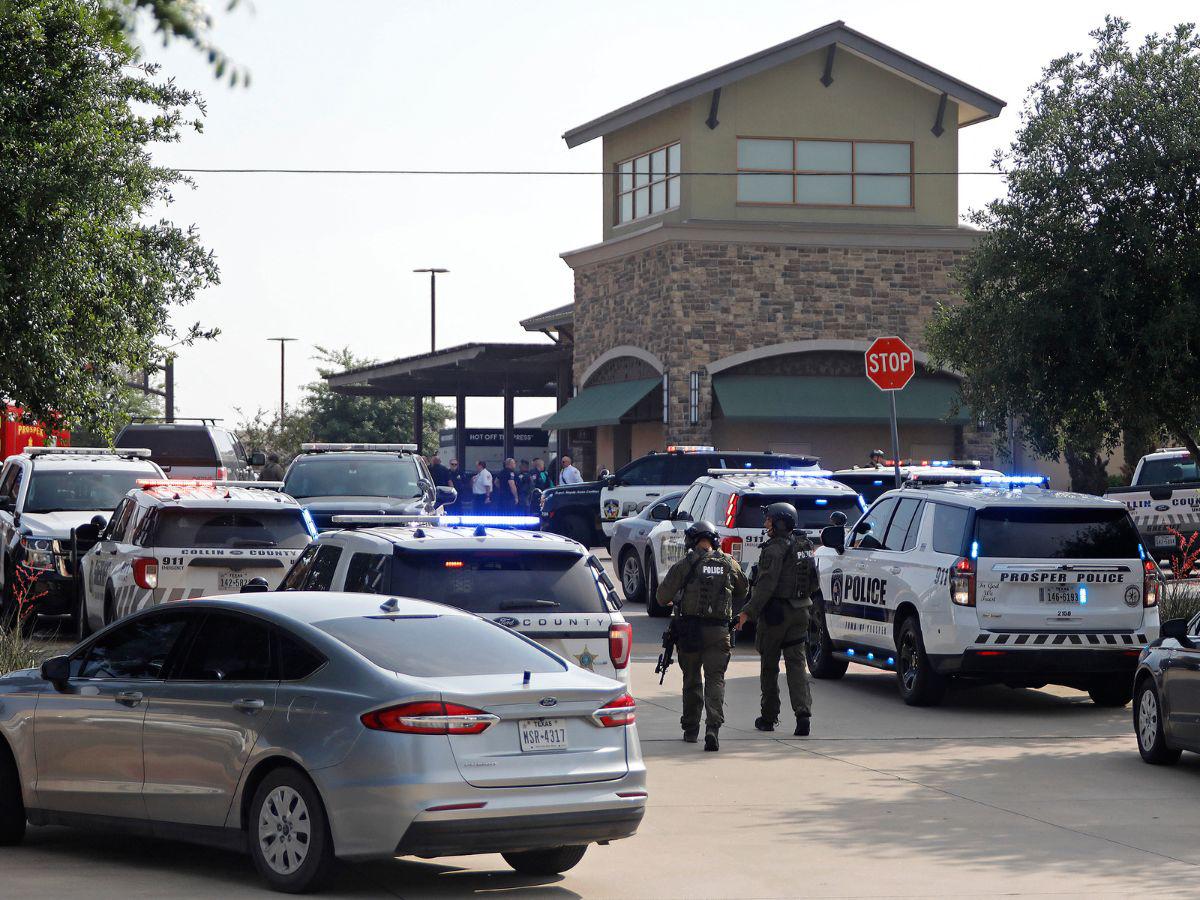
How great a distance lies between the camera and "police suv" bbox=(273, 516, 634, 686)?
34.3 feet

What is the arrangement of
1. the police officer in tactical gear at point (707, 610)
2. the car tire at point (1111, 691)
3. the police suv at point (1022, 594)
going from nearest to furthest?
the police officer in tactical gear at point (707, 610), the police suv at point (1022, 594), the car tire at point (1111, 691)

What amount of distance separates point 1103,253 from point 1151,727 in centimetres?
668

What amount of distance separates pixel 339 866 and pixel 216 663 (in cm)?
132

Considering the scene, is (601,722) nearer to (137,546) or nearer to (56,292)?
(137,546)

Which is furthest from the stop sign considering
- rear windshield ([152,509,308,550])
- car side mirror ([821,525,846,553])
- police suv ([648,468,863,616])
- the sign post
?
rear windshield ([152,509,308,550])

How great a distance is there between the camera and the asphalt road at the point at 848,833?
845 cm

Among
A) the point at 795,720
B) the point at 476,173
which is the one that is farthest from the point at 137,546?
the point at 476,173

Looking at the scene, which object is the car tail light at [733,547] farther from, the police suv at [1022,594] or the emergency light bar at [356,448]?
the emergency light bar at [356,448]

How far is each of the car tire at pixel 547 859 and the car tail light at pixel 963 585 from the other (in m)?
6.83

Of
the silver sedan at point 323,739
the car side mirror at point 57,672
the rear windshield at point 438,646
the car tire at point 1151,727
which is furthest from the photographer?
the car tire at point 1151,727

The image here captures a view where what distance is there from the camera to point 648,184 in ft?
136

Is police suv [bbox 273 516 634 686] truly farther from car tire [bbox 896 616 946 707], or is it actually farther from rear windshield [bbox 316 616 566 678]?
car tire [bbox 896 616 946 707]

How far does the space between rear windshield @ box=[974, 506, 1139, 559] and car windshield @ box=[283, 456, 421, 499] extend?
430 inches

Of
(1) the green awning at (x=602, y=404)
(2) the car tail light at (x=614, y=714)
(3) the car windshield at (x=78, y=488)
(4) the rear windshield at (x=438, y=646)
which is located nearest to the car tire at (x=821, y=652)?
(3) the car windshield at (x=78, y=488)
